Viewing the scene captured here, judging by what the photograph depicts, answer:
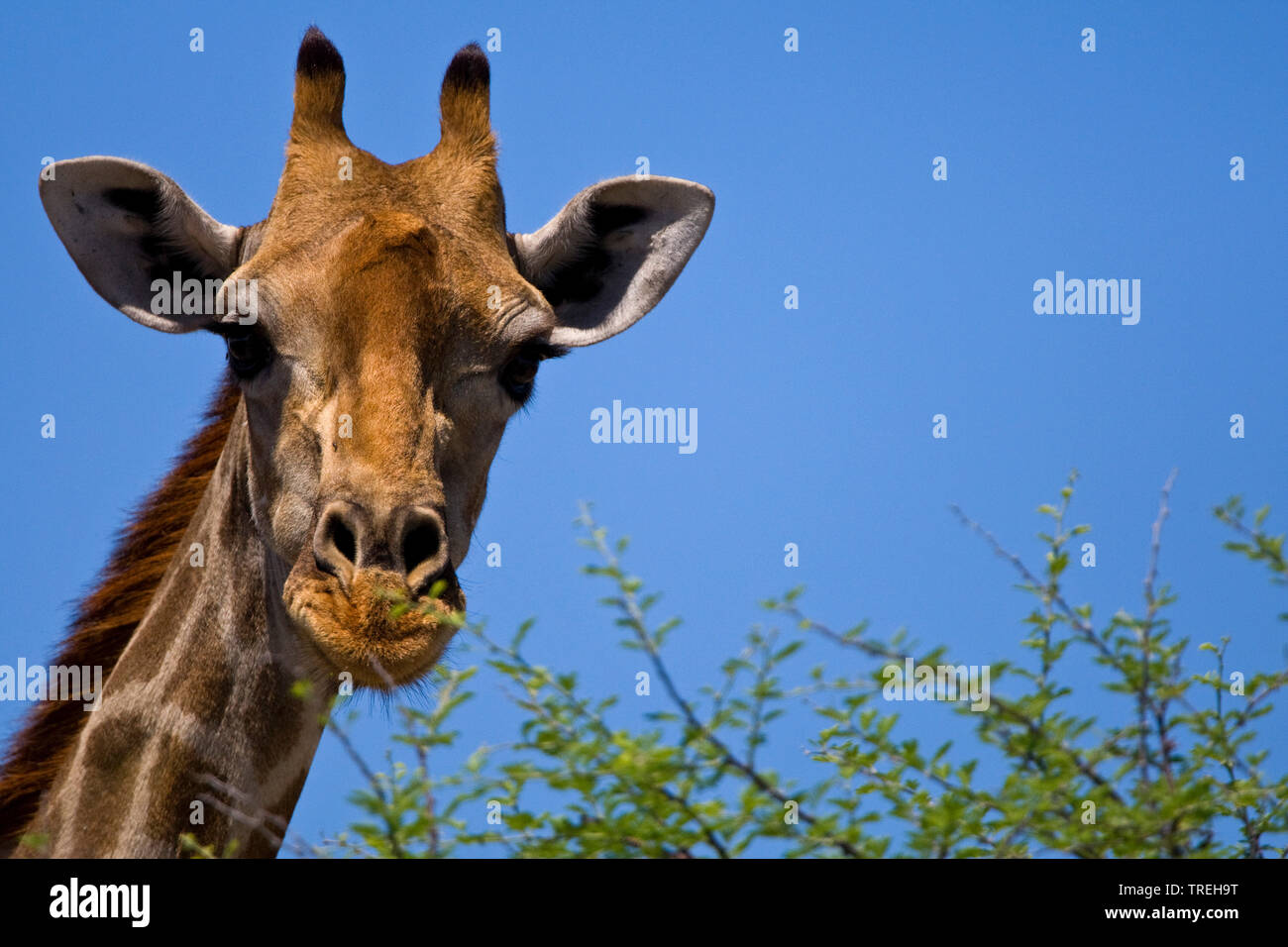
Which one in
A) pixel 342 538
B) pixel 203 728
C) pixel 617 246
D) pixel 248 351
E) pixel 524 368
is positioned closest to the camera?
pixel 342 538

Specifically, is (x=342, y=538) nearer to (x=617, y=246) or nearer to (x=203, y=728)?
(x=203, y=728)

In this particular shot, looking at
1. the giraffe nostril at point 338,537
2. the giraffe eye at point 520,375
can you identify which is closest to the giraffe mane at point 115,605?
the giraffe eye at point 520,375

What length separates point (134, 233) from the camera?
27.3 ft

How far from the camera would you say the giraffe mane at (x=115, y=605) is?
26.5 feet

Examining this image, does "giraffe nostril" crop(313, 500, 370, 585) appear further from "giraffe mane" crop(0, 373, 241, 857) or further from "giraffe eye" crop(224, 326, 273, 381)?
"giraffe mane" crop(0, 373, 241, 857)

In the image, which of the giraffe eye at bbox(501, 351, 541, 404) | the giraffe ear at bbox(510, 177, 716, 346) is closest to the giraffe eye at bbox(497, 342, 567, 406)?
the giraffe eye at bbox(501, 351, 541, 404)

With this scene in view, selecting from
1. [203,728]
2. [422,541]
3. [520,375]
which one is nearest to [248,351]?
[520,375]

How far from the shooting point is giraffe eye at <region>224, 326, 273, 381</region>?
7.60 metres

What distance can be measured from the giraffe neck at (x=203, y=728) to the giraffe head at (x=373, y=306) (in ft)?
1.04

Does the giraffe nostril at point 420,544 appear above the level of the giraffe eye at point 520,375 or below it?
below

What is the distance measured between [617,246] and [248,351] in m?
2.64

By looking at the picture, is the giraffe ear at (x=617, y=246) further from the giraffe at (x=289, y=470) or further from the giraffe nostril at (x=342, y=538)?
the giraffe nostril at (x=342, y=538)
